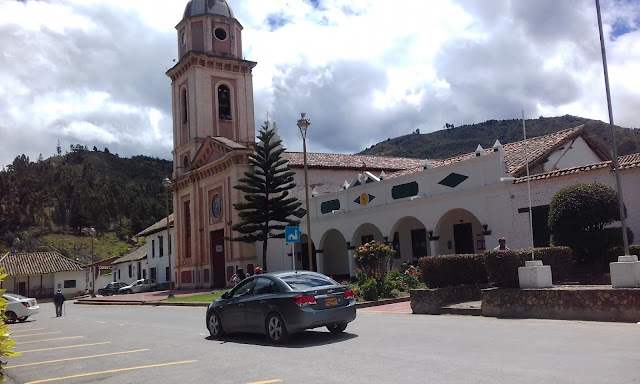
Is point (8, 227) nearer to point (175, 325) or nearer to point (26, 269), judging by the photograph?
point (26, 269)

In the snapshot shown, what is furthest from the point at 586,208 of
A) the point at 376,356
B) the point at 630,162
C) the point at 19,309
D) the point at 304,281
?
the point at 19,309

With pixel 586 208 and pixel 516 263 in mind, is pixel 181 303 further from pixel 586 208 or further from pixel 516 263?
pixel 586 208

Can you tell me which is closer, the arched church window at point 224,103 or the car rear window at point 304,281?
the car rear window at point 304,281

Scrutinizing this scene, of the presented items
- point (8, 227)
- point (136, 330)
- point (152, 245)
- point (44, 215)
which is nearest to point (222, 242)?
point (152, 245)

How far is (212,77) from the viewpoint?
4419cm

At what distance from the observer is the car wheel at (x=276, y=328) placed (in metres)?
11.1

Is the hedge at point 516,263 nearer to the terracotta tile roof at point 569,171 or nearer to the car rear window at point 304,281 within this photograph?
the car rear window at point 304,281

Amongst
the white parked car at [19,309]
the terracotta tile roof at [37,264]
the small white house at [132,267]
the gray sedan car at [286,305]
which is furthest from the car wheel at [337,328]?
the terracotta tile roof at [37,264]

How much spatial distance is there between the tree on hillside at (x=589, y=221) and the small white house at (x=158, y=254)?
1633 inches

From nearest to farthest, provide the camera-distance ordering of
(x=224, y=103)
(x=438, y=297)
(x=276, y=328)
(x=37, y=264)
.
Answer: (x=276, y=328) → (x=438, y=297) → (x=224, y=103) → (x=37, y=264)

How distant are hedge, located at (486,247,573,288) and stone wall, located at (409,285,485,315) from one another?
5.37ft

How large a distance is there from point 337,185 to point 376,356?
104 ft

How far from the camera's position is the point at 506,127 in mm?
92062

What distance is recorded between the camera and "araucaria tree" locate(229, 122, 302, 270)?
114 ft
